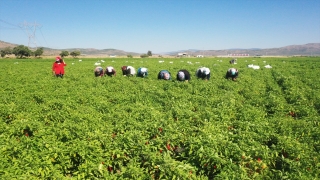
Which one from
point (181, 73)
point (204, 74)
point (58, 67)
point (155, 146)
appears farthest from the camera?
point (58, 67)

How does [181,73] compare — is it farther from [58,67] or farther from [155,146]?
[155,146]

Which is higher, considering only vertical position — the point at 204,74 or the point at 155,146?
the point at 204,74

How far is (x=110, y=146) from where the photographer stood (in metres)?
6.01

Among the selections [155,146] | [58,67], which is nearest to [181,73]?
[58,67]

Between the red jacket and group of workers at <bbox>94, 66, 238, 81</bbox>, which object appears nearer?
group of workers at <bbox>94, 66, 238, 81</bbox>

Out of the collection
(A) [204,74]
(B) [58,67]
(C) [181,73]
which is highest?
(B) [58,67]

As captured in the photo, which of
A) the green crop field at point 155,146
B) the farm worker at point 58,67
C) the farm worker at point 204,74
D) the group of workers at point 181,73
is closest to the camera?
the green crop field at point 155,146

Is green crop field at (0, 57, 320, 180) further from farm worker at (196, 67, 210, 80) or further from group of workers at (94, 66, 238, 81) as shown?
farm worker at (196, 67, 210, 80)

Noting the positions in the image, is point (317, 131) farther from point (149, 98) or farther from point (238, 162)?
point (149, 98)

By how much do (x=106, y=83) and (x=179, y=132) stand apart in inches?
425

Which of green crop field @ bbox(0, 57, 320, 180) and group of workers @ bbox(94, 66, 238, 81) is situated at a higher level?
group of workers @ bbox(94, 66, 238, 81)

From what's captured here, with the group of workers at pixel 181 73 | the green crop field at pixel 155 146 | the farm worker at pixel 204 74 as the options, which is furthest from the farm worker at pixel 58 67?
the farm worker at pixel 204 74

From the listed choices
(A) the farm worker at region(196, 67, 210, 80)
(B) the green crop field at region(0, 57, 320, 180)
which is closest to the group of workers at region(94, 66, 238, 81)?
(A) the farm worker at region(196, 67, 210, 80)

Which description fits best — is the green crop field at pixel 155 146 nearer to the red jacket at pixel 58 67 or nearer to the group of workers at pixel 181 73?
the group of workers at pixel 181 73
